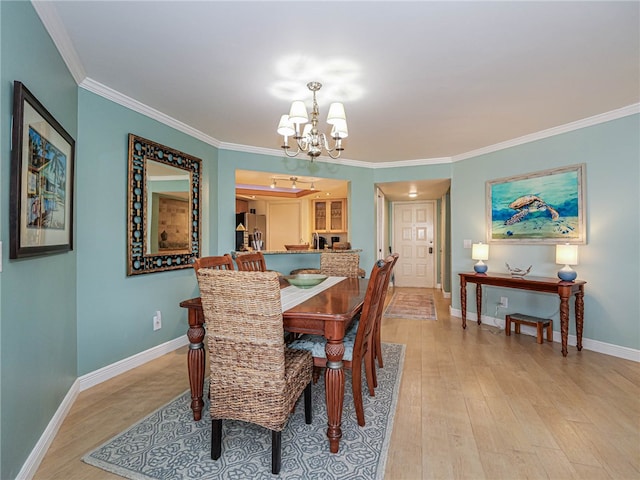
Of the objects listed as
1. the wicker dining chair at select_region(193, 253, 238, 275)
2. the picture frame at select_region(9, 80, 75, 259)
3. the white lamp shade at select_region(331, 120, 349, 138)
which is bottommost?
the wicker dining chair at select_region(193, 253, 238, 275)

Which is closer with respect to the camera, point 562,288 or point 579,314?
point 562,288

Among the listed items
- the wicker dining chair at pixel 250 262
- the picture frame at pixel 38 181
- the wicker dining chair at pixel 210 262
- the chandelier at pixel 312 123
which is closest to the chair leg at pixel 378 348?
the wicker dining chair at pixel 250 262

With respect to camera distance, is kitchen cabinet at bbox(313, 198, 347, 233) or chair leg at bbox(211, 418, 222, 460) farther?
kitchen cabinet at bbox(313, 198, 347, 233)

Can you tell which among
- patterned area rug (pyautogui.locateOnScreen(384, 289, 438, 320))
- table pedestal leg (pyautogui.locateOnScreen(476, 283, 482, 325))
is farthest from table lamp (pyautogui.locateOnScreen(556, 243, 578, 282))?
patterned area rug (pyautogui.locateOnScreen(384, 289, 438, 320))

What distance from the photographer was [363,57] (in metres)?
2.08

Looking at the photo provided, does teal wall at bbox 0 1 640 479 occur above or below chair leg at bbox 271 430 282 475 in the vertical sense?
above

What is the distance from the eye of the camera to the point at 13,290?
140cm

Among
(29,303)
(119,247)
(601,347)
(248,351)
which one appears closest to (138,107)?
(119,247)

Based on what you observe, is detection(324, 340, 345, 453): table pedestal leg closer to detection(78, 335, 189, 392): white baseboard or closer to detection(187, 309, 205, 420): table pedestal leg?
detection(187, 309, 205, 420): table pedestal leg

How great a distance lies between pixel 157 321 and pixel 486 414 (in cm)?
279

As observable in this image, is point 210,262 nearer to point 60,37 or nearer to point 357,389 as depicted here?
point 357,389

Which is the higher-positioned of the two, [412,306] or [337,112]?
[337,112]

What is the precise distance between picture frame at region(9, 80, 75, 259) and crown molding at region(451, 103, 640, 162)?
4.30 m

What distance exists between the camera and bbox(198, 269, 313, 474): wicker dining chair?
1438mm
